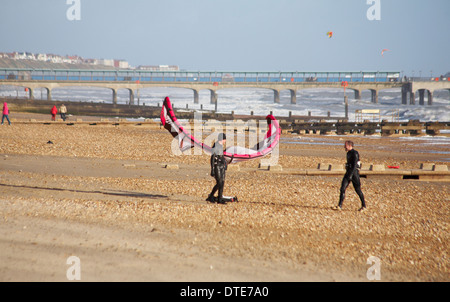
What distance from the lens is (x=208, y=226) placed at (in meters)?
9.05

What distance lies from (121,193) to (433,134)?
120 feet

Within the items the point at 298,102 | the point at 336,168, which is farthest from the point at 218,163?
the point at 298,102

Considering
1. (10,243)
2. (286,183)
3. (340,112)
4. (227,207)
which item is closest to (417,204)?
(286,183)

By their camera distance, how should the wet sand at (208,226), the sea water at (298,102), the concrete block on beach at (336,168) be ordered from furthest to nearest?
the sea water at (298,102), the concrete block on beach at (336,168), the wet sand at (208,226)

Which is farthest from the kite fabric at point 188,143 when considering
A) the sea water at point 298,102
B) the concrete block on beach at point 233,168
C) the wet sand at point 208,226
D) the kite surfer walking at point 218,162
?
the sea water at point 298,102

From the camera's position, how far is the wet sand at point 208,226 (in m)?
6.83

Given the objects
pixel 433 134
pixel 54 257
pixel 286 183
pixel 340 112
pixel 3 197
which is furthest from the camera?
pixel 340 112

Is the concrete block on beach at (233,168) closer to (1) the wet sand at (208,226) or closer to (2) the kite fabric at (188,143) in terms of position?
(1) the wet sand at (208,226)

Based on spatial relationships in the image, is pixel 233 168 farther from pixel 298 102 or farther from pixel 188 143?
pixel 298 102

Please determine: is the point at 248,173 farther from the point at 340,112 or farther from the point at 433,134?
the point at 340,112

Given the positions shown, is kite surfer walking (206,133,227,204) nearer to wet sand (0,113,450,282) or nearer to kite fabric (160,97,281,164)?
kite fabric (160,97,281,164)

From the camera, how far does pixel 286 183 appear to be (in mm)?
14008

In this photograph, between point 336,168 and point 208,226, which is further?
point 336,168
